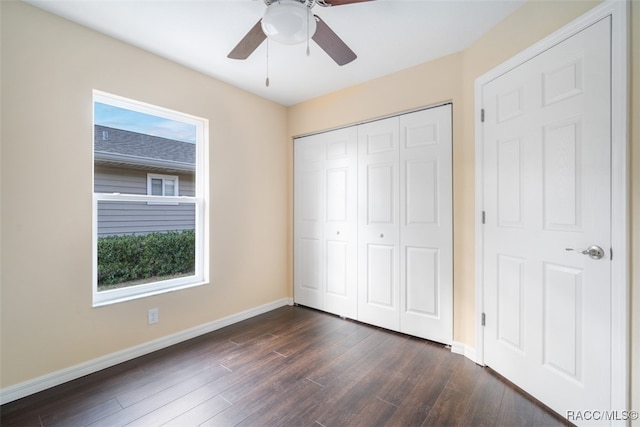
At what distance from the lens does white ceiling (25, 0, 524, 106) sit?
1.82m

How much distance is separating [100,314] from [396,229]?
2.60 metres

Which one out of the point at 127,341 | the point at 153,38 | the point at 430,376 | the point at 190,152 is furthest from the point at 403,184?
the point at 127,341

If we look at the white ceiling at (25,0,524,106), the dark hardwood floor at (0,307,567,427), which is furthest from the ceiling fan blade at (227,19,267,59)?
the dark hardwood floor at (0,307,567,427)

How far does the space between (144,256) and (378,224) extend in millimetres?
2252

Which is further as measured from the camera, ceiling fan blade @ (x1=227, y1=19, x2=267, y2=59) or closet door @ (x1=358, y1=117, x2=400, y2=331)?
closet door @ (x1=358, y1=117, x2=400, y2=331)

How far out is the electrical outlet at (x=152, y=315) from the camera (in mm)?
2346

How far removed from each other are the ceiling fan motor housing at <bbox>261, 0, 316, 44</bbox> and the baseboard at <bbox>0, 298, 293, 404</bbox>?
2.57 meters

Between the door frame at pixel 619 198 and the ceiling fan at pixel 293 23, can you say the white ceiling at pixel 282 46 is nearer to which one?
the ceiling fan at pixel 293 23

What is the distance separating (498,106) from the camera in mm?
2010

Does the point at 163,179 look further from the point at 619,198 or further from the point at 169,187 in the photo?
the point at 619,198

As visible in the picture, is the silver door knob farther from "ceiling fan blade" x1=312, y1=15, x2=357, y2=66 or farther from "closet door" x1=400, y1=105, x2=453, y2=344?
"ceiling fan blade" x1=312, y1=15, x2=357, y2=66

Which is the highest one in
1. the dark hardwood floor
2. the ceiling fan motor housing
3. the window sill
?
the ceiling fan motor housing

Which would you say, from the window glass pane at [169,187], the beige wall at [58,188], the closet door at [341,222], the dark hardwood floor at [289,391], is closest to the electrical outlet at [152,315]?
the beige wall at [58,188]

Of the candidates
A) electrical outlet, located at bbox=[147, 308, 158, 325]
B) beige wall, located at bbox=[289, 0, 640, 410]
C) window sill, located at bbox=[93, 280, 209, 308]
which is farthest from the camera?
electrical outlet, located at bbox=[147, 308, 158, 325]
